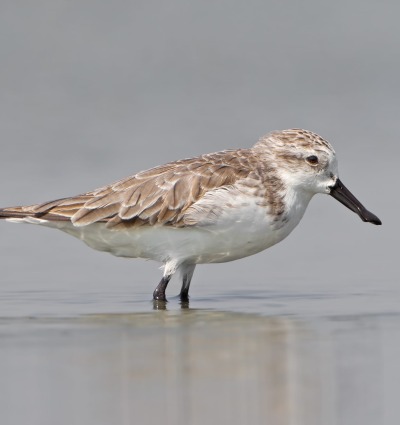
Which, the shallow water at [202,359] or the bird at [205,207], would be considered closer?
the shallow water at [202,359]

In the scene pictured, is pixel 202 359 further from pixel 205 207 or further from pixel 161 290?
pixel 161 290

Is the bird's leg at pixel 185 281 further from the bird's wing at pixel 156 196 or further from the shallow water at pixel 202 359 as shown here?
the bird's wing at pixel 156 196

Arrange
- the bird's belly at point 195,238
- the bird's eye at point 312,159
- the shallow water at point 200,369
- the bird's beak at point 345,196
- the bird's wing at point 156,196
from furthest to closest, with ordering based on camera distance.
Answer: the bird's beak at point 345,196 < the bird's eye at point 312,159 < the bird's wing at point 156,196 < the bird's belly at point 195,238 < the shallow water at point 200,369

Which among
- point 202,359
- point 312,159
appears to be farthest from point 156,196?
point 202,359

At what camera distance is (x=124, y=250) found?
11.5 metres

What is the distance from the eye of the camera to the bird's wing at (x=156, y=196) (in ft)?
36.3

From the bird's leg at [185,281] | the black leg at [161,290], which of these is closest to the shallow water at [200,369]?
the black leg at [161,290]

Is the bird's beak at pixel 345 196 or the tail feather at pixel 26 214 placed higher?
the bird's beak at pixel 345 196

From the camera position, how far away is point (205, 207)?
10.9 meters

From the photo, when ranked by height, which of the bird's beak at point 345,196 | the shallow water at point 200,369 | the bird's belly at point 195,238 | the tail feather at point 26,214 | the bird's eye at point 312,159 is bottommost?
the shallow water at point 200,369

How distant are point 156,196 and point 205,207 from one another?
0.60 m

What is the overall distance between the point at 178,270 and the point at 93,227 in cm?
89

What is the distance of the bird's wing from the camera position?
1106 cm

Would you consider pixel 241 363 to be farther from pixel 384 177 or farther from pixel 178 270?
pixel 384 177
